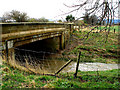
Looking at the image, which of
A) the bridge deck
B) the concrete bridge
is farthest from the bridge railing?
the bridge deck

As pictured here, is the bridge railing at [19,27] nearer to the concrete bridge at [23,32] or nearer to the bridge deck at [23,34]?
the concrete bridge at [23,32]

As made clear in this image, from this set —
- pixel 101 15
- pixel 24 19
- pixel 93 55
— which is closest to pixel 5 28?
pixel 101 15

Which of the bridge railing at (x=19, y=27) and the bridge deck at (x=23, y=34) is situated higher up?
the bridge railing at (x=19, y=27)

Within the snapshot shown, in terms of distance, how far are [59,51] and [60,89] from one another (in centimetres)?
1335

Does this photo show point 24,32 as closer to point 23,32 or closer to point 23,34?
point 23,32

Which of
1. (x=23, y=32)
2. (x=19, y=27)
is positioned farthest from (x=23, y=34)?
(x=19, y=27)

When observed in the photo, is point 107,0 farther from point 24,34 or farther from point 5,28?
point 24,34

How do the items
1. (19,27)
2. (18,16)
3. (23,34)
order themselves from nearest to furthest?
(19,27)
(23,34)
(18,16)

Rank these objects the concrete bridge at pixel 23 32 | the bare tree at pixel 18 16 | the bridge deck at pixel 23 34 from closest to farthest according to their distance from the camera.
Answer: the concrete bridge at pixel 23 32, the bridge deck at pixel 23 34, the bare tree at pixel 18 16

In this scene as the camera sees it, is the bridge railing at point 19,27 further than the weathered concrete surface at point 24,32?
No

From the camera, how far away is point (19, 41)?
881 centimetres

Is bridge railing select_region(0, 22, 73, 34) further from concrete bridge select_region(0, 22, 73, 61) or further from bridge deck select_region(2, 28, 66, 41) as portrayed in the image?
bridge deck select_region(2, 28, 66, 41)

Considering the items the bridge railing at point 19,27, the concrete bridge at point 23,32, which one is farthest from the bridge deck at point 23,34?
the bridge railing at point 19,27

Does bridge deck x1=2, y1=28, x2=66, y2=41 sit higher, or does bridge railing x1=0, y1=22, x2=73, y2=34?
bridge railing x1=0, y1=22, x2=73, y2=34
